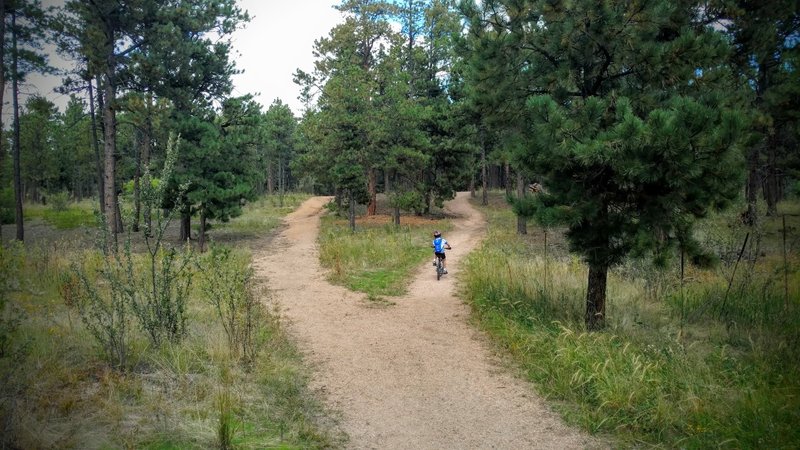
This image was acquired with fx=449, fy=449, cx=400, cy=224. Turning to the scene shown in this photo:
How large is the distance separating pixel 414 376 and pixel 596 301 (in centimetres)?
370

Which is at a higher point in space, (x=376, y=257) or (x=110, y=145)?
(x=110, y=145)

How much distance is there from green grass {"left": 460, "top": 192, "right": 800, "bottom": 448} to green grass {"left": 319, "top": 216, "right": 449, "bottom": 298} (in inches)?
109

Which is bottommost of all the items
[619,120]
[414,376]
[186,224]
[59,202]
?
[414,376]

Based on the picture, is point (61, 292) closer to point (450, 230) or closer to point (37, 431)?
point (37, 431)

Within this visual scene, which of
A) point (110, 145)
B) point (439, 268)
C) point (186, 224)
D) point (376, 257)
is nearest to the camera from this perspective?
point (439, 268)

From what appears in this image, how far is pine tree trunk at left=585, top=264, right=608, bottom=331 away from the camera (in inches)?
316

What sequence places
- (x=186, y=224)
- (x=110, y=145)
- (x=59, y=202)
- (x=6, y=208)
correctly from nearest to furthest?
(x=110, y=145)
(x=186, y=224)
(x=6, y=208)
(x=59, y=202)

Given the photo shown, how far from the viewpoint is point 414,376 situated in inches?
267

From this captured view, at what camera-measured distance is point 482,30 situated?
8.21 meters

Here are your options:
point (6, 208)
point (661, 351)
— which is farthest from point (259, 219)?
point (661, 351)

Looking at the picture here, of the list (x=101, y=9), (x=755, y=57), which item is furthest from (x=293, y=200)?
(x=755, y=57)

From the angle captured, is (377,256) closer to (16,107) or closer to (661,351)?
(661,351)

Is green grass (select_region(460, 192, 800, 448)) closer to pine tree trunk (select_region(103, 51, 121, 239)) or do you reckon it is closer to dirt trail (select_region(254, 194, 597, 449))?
dirt trail (select_region(254, 194, 597, 449))

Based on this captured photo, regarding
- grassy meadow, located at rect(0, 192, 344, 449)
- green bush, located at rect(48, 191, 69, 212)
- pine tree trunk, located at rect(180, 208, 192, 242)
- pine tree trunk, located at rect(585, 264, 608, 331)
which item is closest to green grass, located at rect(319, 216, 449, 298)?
grassy meadow, located at rect(0, 192, 344, 449)
